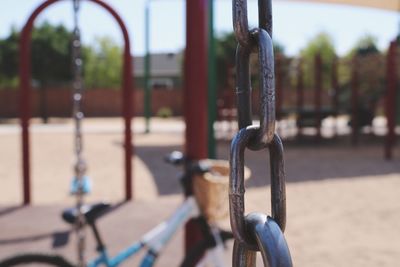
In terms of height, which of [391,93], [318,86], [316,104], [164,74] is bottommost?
[316,104]

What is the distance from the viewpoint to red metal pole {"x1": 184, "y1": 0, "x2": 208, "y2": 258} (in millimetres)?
3445

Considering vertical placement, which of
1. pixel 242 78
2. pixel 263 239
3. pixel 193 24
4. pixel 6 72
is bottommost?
pixel 263 239

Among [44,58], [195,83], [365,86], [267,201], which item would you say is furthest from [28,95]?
[44,58]

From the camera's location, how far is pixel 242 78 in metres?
0.54

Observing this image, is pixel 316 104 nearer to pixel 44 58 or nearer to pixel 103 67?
pixel 44 58

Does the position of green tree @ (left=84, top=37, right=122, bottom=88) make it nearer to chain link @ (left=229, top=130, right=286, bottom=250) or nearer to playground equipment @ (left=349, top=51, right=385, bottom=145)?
playground equipment @ (left=349, top=51, right=385, bottom=145)

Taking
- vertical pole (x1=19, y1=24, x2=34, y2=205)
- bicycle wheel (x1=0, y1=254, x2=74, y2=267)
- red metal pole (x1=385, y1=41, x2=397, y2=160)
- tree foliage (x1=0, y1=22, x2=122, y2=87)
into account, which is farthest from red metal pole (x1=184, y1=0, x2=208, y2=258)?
tree foliage (x1=0, y1=22, x2=122, y2=87)

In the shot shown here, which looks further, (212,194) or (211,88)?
(211,88)

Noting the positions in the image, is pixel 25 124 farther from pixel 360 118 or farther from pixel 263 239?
pixel 360 118

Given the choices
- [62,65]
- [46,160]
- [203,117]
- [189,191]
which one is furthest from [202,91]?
[62,65]

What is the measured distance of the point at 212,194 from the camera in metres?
2.54

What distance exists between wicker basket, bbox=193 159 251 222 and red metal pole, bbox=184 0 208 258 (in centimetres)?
78

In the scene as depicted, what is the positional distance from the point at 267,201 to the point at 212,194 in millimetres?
1741

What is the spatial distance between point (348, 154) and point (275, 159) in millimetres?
11568
